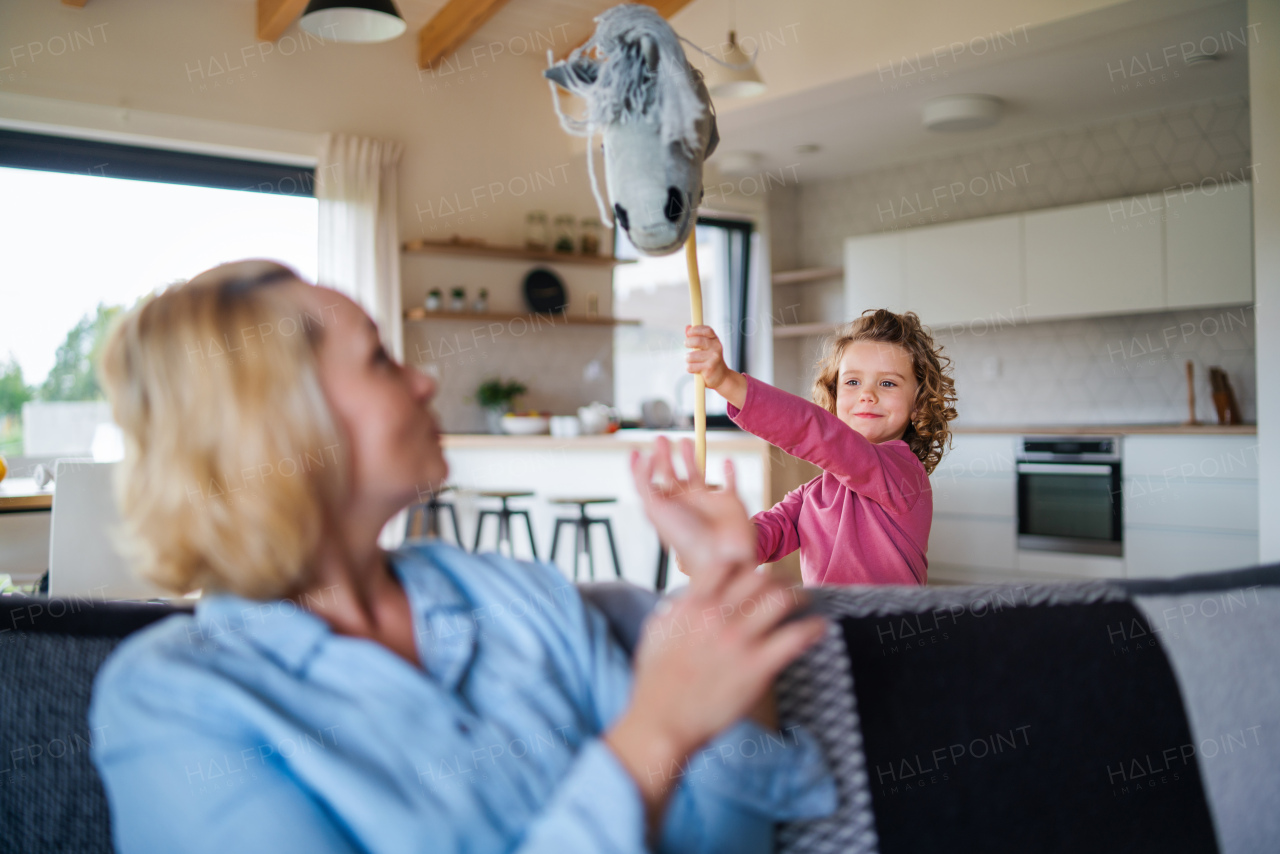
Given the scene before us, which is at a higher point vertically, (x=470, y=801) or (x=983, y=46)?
(x=983, y=46)

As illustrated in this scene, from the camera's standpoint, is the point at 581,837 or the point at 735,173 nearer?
the point at 581,837

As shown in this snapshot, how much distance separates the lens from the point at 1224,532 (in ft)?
14.6

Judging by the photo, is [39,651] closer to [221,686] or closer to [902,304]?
[221,686]

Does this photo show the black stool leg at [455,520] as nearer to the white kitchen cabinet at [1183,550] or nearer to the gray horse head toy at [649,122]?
the white kitchen cabinet at [1183,550]

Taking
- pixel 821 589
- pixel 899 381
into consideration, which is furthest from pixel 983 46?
pixel 821 589

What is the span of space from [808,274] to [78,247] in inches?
183

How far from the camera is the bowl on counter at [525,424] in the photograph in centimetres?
→ 503

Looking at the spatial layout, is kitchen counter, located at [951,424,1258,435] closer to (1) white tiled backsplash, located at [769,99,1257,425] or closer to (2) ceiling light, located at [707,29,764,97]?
(1) white tiled backsplash, located at [769,99,1257,425]

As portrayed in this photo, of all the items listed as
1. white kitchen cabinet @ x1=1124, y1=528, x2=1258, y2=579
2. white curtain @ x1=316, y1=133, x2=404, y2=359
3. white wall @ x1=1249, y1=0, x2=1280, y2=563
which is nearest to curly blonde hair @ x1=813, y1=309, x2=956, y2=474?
white wall @ x1=1249, y1=0, x2=1280, y2=563

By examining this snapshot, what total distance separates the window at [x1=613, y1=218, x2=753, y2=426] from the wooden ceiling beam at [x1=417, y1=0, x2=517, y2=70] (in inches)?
70.0

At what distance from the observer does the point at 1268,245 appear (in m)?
3.10

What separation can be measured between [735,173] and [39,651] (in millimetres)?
6259

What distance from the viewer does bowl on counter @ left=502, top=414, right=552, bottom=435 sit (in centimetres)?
503

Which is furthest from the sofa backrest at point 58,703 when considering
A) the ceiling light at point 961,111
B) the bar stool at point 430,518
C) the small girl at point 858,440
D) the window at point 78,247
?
the ceiling light at point 961,111
